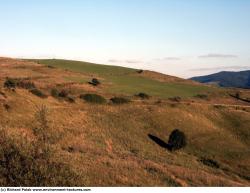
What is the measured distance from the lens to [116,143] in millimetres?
46156

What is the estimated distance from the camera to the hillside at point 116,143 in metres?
17.1

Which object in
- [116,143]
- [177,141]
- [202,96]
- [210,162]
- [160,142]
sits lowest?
[210,162]

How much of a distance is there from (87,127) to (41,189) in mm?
34865

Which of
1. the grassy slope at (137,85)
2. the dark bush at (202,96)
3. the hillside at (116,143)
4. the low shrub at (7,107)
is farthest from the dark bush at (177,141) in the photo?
the dark bush at (202,96)

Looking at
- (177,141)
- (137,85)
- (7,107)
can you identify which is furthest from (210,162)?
(137,85)

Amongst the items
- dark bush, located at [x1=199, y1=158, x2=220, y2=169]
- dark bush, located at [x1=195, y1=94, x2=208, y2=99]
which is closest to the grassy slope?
dark bush, located at [x1=195, y1=94, x2=208, y2=99]

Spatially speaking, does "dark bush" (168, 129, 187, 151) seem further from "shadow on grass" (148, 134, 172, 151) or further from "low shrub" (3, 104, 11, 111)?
"low shrub" (3, 104, 11, 111)

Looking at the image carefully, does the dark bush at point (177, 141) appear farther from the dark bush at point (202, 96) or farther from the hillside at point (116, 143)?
the dark bush at point (202, 96)

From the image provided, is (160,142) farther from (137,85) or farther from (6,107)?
(137,85)

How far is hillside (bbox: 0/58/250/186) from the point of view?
56.0ft

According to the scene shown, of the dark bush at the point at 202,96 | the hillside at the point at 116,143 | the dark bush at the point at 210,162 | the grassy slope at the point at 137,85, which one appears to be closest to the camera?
the hillside at the point at 116,143

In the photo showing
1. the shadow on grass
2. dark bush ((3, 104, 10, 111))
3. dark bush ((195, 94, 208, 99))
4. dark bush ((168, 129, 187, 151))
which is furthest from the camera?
dark bush ((195, 94, 208, 99))

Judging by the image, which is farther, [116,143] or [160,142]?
[160,142]

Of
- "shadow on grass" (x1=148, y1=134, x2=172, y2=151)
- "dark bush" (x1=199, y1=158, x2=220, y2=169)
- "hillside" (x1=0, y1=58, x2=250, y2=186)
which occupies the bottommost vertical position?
"dark bush" (x1=199, y1=158, x2=220, y2=169)
